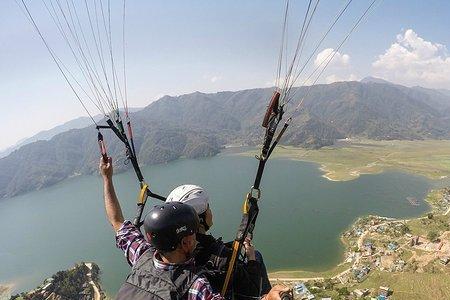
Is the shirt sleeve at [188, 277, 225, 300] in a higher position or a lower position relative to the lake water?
higher

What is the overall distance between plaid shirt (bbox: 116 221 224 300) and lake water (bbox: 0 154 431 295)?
3221 centimetres

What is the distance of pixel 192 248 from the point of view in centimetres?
187

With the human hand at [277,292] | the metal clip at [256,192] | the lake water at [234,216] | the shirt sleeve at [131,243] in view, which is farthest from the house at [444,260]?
the human hand at [277,292]

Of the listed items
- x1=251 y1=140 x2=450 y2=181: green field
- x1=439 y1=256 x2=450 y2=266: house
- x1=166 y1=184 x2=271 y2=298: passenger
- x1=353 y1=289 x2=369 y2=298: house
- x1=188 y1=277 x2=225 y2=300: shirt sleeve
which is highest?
x1=188 y1=277 x2=225 y2=300: shirt sleeve

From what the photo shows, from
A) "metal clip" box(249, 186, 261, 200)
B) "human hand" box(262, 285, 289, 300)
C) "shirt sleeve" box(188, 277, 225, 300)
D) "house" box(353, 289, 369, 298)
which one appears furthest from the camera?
"house" box(353, 289, 369, 298)

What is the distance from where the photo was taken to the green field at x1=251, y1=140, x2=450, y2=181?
78.8m

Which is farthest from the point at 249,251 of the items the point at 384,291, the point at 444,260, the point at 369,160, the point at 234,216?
the point at 369,160

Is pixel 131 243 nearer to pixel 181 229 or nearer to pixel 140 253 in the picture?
pixel 140 253

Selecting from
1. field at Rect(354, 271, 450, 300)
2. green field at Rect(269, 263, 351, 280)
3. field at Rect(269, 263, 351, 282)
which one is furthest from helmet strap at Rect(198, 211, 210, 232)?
green field at Rect(269, 263, 351, 280)

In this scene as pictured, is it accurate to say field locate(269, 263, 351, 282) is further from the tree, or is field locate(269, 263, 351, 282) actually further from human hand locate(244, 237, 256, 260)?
human hand locate(244, 237, 256, 260)

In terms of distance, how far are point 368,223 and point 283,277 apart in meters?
17.3

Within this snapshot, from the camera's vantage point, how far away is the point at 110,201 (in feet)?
9.23

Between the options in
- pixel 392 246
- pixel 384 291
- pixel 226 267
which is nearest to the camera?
pixel 226 267

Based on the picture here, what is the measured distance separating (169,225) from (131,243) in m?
0.69
